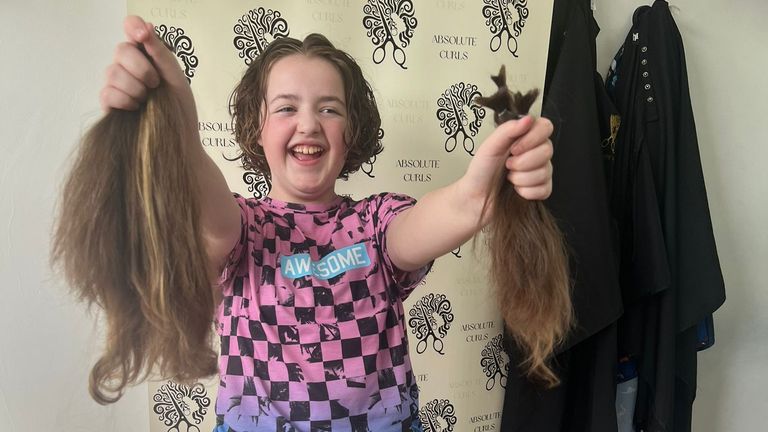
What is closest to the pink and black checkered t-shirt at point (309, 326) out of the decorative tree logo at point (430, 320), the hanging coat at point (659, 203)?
the decorative tree logo at point (430, 320)

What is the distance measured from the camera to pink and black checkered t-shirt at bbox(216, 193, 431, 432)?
527 mm

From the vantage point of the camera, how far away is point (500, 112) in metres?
0.42

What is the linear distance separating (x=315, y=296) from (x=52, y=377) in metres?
0.34

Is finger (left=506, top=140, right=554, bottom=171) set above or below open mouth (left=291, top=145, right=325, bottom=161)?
below

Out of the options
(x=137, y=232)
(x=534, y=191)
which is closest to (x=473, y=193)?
(x=534, y=191)

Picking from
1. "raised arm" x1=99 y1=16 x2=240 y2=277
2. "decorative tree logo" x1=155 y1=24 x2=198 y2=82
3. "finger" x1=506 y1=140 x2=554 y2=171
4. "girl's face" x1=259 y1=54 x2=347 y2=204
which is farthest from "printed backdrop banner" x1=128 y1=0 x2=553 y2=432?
"finger" x1=506 y1=140 x2=554 y2=171

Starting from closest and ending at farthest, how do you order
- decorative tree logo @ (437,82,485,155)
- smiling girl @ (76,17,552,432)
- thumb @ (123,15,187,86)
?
thumb @ (123,15,187,86)
smiling girl @ (76,17,552,432)
decorative tree logo @ (437,82,485,155)

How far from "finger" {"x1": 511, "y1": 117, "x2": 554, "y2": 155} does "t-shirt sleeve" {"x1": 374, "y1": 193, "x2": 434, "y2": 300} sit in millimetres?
176

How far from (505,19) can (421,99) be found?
19cm

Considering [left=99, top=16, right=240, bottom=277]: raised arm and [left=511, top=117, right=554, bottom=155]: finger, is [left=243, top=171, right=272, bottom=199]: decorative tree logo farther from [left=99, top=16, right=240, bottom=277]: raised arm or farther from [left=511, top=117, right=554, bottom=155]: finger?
[left=511, top=117, right=554, bottom=155]: finger

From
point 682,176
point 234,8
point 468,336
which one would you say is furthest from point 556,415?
point 234,8

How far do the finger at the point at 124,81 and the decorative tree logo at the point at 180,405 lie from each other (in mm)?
420

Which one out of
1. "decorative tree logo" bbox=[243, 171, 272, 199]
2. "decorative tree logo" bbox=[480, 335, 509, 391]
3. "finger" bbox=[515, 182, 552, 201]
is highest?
"decorative tree logo" bbox=[243, 171, 272, 199]

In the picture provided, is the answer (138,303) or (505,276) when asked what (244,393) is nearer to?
(138,303)
